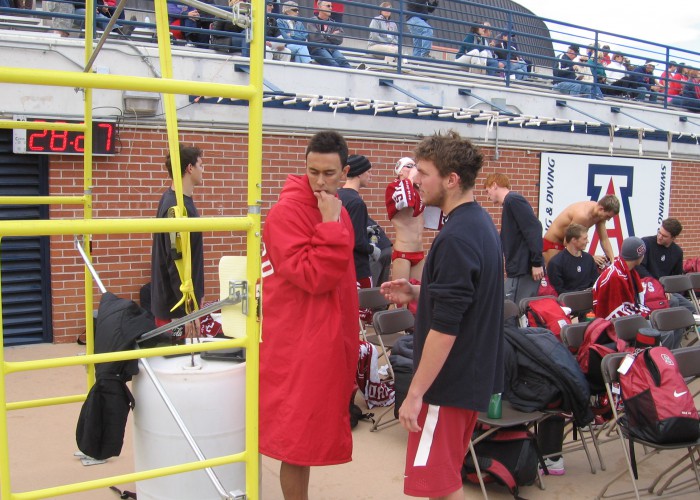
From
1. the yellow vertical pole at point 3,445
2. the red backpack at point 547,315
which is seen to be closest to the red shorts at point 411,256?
the red backpack at point 547,315

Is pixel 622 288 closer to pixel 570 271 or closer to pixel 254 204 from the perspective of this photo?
pixel 570 271

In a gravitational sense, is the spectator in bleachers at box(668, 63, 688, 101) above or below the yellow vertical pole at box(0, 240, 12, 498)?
above

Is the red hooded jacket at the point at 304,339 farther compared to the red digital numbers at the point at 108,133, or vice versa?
the red digital numbers at the point at 108,133

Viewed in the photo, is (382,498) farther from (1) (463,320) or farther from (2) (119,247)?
(2) (119,247)

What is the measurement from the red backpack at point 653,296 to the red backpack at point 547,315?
1.16 metres

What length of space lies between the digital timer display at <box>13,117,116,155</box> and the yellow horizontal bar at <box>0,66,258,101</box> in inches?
177

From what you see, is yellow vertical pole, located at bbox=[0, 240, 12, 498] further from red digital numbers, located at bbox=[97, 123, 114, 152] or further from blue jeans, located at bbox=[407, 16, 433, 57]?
blue jeans, located at bbox=[407, 16, 433, 57]

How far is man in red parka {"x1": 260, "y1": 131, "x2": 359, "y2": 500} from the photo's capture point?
2.85 m

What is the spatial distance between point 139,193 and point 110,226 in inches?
199

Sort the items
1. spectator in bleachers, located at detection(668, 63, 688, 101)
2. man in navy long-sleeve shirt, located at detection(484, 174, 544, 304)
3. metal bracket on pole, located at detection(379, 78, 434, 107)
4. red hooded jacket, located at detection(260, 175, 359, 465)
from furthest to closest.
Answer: spectator in bleachers, located at detection(668, 63, 688, 101) < metal bracket on pole, located at detection(379, 78, 434, 107) < man in navy long-sleeve shirt, located at detection(484, 174, 544, 304) < red hooded jacket, located at detection(260, 175, 359, 465)

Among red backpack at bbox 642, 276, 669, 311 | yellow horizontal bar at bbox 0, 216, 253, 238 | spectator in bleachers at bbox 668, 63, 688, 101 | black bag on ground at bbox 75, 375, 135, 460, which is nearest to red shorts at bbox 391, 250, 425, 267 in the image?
red backpack at bbox 642, 276, 669, 311

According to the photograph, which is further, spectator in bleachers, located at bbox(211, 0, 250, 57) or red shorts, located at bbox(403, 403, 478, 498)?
spectator in bleachers, located at bbox(211, 0, 250, 57)

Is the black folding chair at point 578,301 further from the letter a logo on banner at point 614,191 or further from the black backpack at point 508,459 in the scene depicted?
the letter a logo on banner at point 614,191

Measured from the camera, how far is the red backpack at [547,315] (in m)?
5.43
